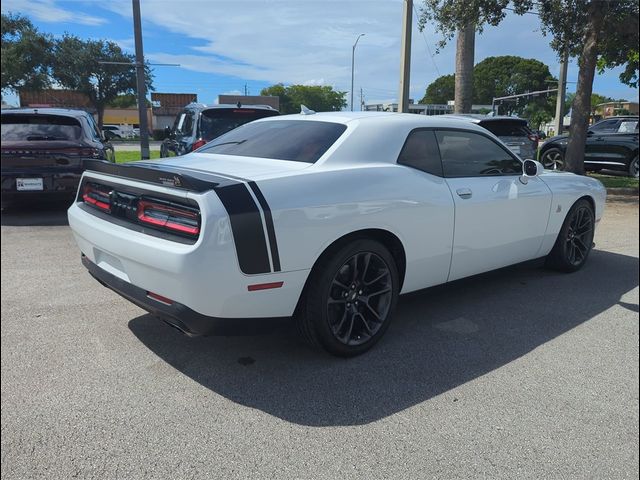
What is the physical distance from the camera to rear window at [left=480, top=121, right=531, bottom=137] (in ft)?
37.6

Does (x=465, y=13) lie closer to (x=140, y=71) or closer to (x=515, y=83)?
(x=140, y=71)

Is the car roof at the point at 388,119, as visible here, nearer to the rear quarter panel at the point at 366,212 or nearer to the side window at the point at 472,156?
the side window at the point at 472,156

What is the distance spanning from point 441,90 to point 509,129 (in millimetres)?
78925

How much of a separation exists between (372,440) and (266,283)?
946 millimetres

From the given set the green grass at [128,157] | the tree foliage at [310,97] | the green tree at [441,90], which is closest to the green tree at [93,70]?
the green grass at [128,157]

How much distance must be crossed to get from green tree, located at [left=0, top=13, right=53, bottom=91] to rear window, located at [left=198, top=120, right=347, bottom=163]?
3839 centimetres

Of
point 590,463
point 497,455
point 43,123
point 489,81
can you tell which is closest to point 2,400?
point 497,455

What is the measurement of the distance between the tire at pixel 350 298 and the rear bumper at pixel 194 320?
A: 0.20 metres

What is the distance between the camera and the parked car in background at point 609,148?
1395 cm

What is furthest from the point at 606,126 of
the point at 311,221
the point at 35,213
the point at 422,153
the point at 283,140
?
the point at 311,221

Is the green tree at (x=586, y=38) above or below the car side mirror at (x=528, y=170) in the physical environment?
above

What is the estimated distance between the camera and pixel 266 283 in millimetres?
2766

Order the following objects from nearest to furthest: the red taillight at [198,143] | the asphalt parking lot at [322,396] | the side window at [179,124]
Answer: the asphalt parking lot at [322,396]
the red taillight at [198,143]
the side window at [179,124]

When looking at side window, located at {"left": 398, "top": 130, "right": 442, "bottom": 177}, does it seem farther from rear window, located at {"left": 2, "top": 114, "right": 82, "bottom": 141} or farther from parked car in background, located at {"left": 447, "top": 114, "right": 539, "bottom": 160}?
parked car in background, located at {"left": 447, "top": 114, "right": 539, "bottom": 160}
